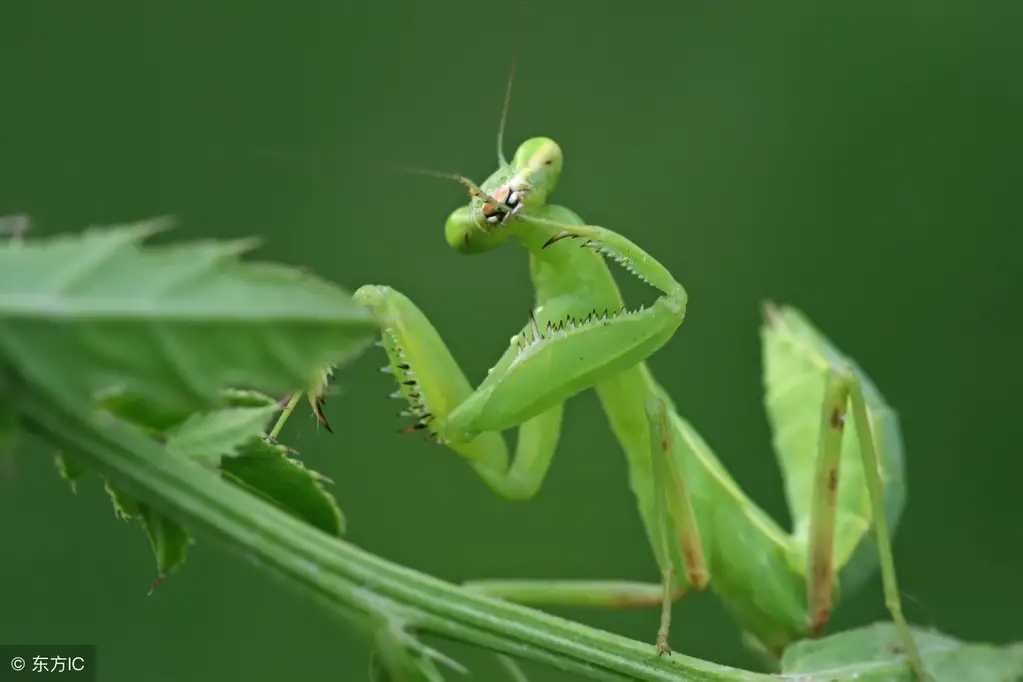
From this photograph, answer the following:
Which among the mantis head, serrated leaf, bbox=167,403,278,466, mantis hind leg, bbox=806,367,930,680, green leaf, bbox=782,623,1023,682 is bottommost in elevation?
green leaf, bbox=782,623,1023,682

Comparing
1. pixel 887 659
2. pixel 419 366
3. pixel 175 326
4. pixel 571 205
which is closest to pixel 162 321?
pixel 175 326

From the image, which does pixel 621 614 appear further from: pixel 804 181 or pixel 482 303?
pixel 804 181

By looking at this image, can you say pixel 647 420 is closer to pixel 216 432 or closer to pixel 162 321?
pixel 216 432

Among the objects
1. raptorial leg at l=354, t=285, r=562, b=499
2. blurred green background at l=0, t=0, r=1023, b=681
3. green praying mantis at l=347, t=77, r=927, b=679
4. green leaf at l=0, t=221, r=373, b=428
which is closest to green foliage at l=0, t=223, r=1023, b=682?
green leaf at l=0, t=221, r=373, b=428

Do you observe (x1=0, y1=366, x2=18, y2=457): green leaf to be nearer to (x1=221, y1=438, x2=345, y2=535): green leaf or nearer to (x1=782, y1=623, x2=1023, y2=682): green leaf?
(x1=221, y1=438, x2=345, y2=535): green leaf

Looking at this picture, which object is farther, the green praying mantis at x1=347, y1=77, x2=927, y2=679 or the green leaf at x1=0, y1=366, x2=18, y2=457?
the green praying mantis at x1=347, y1=77, x2=927, y2=679

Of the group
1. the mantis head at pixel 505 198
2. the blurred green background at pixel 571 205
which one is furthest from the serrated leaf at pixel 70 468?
the blurred green background at pixel 571 205
